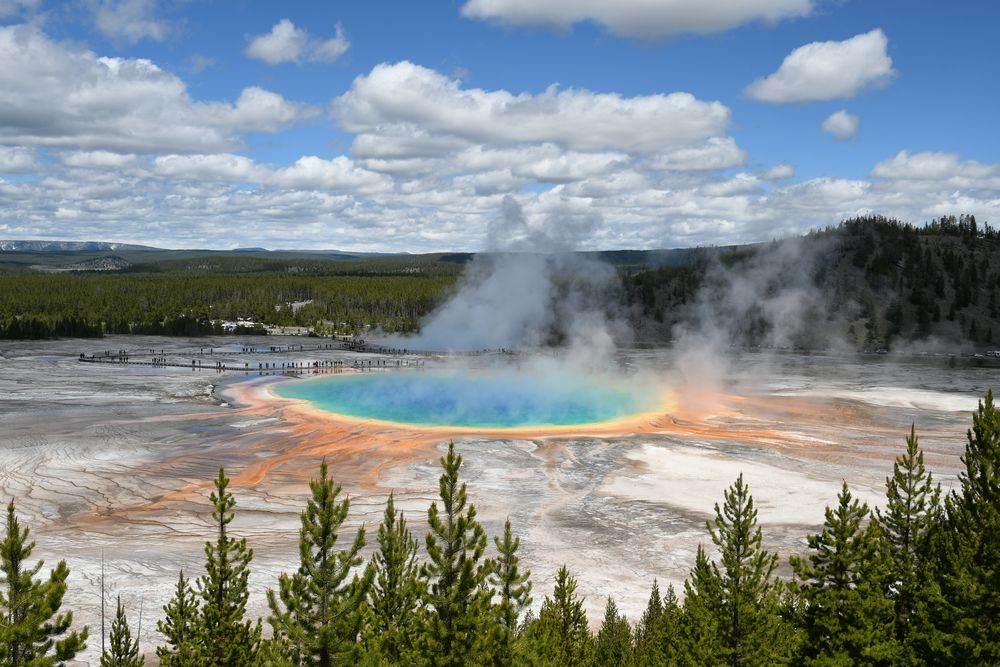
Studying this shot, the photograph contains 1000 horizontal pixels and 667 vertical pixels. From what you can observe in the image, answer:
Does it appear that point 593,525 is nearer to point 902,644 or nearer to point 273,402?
point 902,644

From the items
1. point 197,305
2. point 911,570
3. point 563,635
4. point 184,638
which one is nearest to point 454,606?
point 184,638

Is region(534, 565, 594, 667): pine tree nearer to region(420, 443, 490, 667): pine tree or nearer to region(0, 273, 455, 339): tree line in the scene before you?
region(420, 443, 490, 667): pine tree

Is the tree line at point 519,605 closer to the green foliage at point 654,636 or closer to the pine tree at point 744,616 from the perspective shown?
the pine tree at point 744,616

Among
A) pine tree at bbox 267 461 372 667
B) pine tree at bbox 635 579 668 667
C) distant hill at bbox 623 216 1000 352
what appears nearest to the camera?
pine tree at bbox 267 461 372 667

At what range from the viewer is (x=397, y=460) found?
3922 cm

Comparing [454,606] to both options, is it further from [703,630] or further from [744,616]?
[744,616]

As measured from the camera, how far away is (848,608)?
13.1 meters

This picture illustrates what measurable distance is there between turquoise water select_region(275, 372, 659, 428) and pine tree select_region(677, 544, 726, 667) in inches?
1372

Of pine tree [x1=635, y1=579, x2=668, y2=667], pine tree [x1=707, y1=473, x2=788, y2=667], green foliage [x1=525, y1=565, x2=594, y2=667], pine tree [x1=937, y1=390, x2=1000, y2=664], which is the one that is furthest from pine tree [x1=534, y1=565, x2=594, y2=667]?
pine tree [x1=937, y1=390, x2=1000, y2=664]

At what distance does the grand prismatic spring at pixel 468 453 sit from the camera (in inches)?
1070

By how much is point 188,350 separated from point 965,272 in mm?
119515

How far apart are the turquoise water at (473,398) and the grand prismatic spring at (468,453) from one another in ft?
1.27

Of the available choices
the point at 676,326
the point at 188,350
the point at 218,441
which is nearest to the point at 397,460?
the point at 218,441

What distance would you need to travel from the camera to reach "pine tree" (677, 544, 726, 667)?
13531mm
